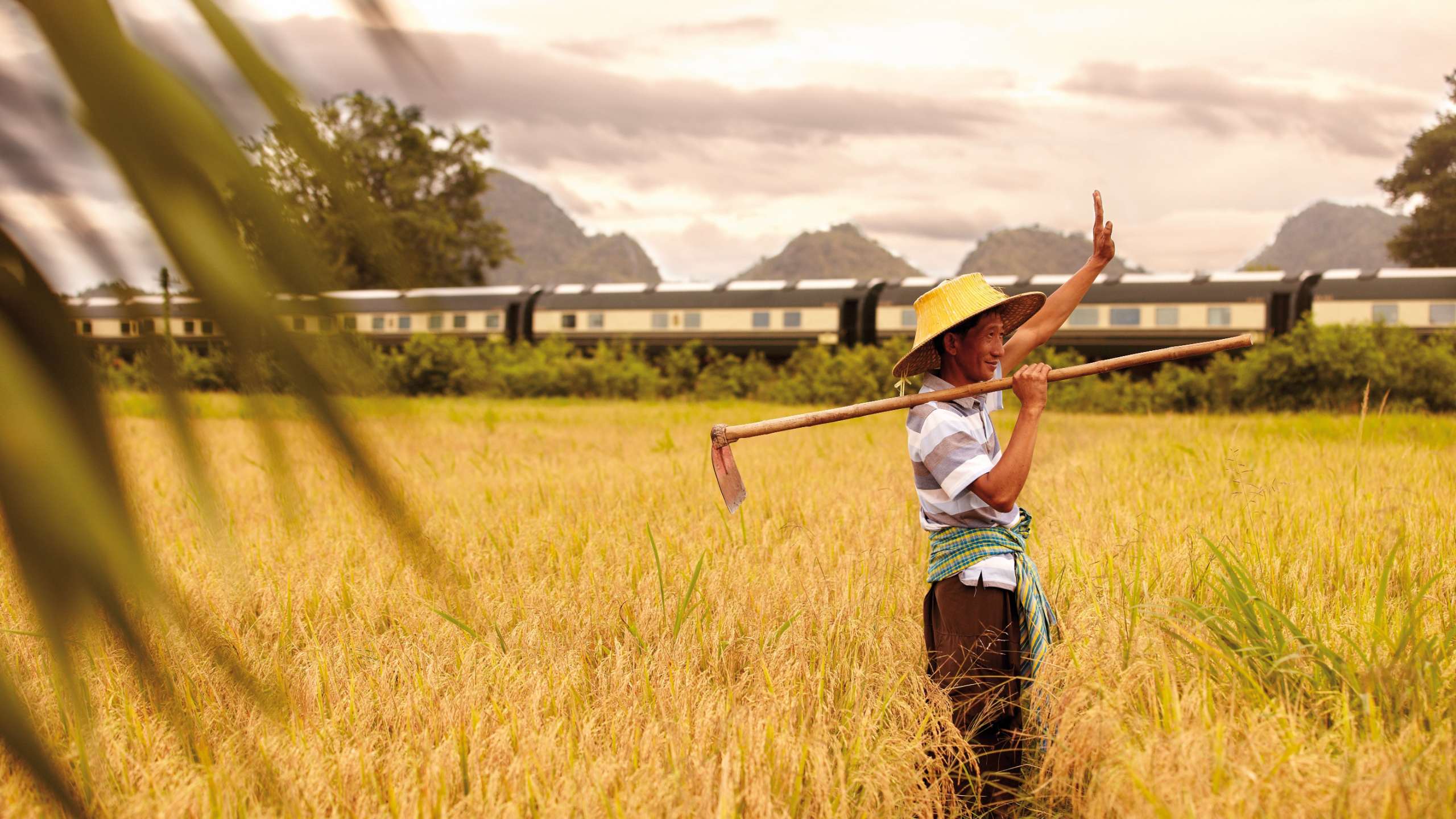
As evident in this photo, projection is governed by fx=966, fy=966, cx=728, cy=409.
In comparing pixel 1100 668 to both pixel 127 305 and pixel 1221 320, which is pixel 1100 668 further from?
pixel 1221 320

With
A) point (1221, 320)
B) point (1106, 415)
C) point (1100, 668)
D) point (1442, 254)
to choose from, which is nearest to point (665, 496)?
point (1100, 668)

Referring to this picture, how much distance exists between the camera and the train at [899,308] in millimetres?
19375

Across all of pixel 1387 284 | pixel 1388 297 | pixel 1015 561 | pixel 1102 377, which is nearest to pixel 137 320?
pixel 1015 561

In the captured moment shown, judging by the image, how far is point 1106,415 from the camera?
15500 millimetres

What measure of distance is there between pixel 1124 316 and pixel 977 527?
808 inches

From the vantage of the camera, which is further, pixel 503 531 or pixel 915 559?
pixel 503 531

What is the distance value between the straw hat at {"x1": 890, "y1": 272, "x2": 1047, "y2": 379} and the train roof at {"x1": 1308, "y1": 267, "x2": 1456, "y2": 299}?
66.9 feet

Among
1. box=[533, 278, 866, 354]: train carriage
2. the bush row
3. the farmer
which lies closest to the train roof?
the bush row

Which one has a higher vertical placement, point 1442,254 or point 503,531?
point 1442,254

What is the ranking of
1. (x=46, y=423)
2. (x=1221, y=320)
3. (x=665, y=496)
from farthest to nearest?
1. (x=1221, y=320)
2. (x=665, y=496)
3. (x=46, y=423)

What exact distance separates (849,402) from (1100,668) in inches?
597

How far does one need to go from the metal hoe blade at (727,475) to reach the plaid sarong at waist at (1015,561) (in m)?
0.54

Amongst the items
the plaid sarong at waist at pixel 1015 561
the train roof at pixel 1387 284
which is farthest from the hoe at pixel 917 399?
the train roof at pixel 1387 284

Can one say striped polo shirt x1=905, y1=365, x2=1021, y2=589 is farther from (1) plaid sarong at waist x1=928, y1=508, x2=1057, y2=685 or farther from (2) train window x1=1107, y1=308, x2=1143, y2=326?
(2) train window x1=1107, y1=308, x2=1143, y2=326
